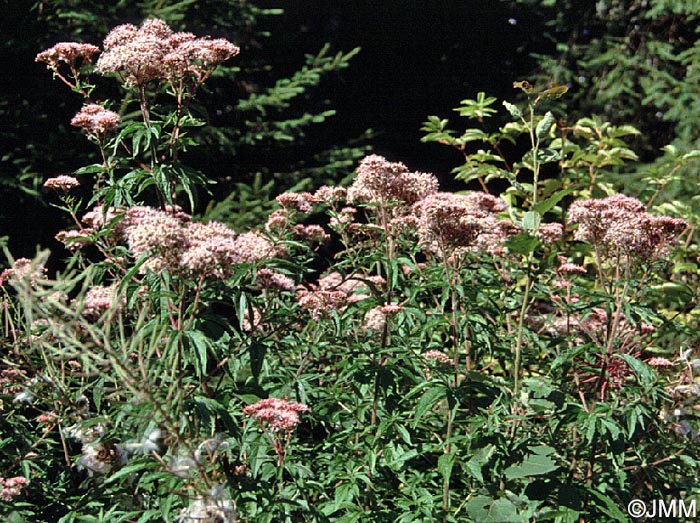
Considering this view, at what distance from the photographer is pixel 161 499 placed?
207cm

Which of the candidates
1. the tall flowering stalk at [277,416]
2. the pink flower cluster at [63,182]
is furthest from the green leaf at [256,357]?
the pink flower cluster at [63,182]

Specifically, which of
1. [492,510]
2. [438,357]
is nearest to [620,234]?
[438,357]

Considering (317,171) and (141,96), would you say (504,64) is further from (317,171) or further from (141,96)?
(141,96)

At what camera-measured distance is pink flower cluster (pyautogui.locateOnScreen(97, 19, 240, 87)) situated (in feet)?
8.12

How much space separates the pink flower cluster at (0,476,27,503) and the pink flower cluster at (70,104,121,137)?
1.12 meters

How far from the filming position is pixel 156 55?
8.20ft

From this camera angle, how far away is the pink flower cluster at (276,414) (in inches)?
83.4

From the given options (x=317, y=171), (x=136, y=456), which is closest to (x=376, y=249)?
(x=136, y=456)

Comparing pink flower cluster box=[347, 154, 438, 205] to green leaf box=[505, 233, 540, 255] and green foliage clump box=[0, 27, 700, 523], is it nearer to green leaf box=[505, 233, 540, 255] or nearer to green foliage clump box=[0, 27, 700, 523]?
green foliage clump box=[0, 27, 700, 523]

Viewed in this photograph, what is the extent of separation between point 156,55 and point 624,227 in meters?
1.57

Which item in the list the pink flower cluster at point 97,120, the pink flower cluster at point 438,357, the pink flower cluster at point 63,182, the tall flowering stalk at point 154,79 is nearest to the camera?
the tall flowering stalk at point 154,79

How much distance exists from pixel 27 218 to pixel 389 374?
4.74m

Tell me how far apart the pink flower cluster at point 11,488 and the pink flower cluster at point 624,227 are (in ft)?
6.33

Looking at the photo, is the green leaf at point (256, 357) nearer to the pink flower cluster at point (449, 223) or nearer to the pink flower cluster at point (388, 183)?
the pink flower cluster at point (449, 223)
